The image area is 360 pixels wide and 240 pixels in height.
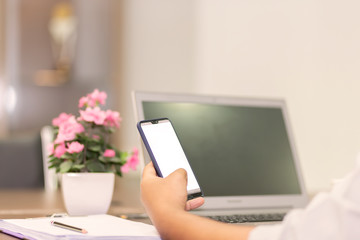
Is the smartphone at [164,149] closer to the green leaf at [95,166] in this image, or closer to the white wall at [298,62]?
the green leaf at [95,166]

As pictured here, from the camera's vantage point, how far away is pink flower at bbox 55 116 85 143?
4.06 ft

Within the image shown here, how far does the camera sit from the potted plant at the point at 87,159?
1.21 m

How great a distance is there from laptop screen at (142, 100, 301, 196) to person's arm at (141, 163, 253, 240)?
0.46 m

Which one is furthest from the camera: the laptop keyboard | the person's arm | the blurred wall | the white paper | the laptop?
the blurred wall

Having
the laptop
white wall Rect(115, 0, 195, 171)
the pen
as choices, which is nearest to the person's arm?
the pen

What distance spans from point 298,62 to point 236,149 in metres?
0.74

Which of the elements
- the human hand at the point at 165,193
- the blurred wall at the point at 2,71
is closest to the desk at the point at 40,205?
the human hand at the point at 165,193

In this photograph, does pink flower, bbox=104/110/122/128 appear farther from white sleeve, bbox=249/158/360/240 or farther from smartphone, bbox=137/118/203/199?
white sleeve, bbox=249/158/360/240

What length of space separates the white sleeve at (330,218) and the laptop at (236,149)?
621 millimetres

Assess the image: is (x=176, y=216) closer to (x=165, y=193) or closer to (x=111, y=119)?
(x=165, y=193)

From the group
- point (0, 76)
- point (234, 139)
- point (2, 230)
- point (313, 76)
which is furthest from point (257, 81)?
point (0, 76)

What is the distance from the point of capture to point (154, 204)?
0.82m

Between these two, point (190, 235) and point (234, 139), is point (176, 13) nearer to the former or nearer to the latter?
point (234, 139)

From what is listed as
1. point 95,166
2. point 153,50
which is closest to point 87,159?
point 95,166
